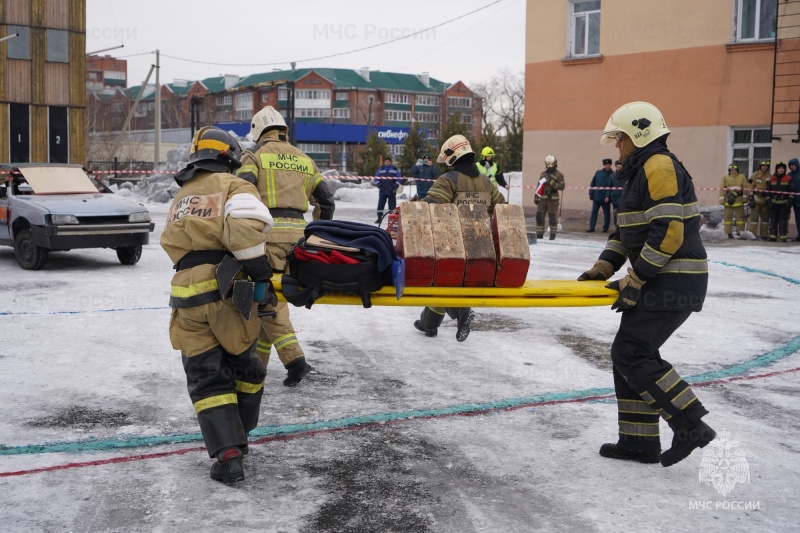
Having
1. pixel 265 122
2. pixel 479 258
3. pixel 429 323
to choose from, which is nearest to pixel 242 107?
pixel 429 323

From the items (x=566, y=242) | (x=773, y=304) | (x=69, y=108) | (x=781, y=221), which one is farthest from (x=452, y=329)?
(x=69, y=108)

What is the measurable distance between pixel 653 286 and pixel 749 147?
19023 millimetres

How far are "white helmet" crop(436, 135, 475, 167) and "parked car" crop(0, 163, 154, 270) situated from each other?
21.7 ft

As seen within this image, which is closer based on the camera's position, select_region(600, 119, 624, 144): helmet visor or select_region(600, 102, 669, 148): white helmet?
select_region(600, 102, 669, 148): white helmet

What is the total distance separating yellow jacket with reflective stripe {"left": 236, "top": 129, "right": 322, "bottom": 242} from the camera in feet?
20.4

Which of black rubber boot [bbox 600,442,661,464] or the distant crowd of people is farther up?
the distant crowd of people

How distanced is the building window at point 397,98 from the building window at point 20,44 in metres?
73.1

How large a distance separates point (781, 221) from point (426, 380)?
1504 centimetres

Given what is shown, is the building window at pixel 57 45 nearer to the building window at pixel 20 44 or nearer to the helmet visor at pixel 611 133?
the building window at pixel 20 44

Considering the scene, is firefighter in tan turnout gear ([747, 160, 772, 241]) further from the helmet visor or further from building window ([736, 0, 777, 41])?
the helmet visor

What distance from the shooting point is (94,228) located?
40.0 feet

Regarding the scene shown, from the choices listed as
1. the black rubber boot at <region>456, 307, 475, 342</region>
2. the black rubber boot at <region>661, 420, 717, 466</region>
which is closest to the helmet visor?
the black rubber boot at <region>661, 420, 717, 466</region>

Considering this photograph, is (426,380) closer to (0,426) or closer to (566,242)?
(0,426)

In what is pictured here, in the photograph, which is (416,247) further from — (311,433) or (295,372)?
(295,372)
